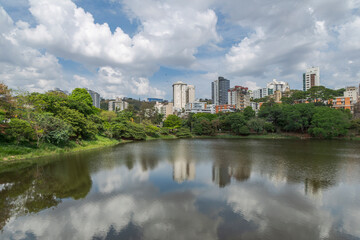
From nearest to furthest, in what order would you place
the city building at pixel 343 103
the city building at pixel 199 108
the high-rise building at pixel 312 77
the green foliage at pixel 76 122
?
the green foliage at pixel 76 122 < the city building at pixel 343 103 < the city building at pixel 199 108 < the high-rise building at pixel 312 77

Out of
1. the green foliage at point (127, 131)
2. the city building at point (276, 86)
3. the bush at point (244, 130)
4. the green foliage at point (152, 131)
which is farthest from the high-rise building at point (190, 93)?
the green foliage at point (127, 131)

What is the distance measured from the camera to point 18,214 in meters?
7.27

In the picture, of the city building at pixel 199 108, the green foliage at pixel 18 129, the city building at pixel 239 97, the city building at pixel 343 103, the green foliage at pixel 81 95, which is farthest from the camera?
the city building at pixel 199 108

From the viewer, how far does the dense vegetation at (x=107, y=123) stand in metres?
17.5

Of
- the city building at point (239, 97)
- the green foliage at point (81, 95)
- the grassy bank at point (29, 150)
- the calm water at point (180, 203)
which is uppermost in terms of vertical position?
the city building at point (239, 97)

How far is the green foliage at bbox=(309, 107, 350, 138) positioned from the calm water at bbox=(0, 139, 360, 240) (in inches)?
1079

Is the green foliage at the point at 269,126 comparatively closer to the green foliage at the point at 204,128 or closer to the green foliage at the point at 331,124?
the green foliage at the point at 331,124

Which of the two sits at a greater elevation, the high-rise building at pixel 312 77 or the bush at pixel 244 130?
the high-rise building at pixel 312 77

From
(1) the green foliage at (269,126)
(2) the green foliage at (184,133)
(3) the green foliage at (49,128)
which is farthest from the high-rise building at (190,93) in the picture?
(3) the green foliage at (49,128)

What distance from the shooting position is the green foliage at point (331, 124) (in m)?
36.7

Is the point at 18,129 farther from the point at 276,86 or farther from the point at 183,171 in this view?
the point at 276,86

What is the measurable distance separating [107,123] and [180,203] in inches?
1076

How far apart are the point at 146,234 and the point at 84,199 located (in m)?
4.11

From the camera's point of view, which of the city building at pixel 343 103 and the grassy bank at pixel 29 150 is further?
the city building at pixel 343 103
